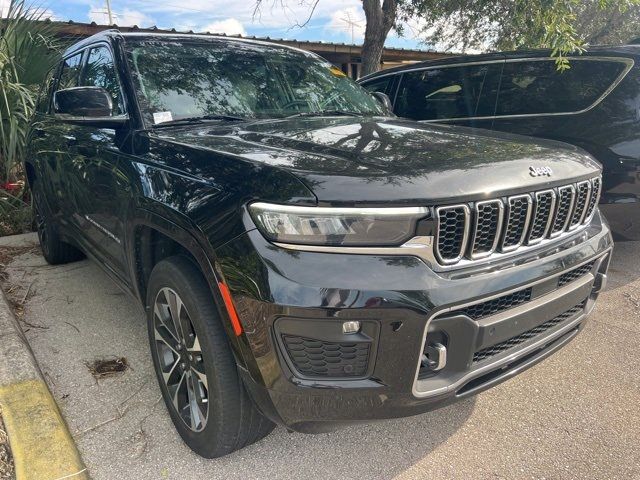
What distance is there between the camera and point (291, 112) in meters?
3.01

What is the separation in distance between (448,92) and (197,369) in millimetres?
4221

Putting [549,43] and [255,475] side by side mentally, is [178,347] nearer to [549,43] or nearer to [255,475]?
[255,475]

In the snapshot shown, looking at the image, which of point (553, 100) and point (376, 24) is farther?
point (376, 24)

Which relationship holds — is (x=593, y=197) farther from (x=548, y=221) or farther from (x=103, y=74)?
(x=103, y=74)

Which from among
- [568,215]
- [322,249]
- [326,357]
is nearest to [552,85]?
[568,215]

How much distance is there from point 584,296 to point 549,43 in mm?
2935

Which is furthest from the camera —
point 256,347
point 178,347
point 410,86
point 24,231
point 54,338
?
point 24,231


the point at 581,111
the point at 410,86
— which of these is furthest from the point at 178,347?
the point at 410,86

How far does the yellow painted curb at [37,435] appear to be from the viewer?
204cm

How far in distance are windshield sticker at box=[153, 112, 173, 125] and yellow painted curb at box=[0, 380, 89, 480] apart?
145 centimetres

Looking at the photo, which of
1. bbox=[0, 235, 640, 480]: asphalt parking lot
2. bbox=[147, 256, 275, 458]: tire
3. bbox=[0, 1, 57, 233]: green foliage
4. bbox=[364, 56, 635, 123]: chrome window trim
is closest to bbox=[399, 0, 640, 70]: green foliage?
bbox=[364, 56, 635, 123]: chrome window trim

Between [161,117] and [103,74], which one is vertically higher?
[103,74]

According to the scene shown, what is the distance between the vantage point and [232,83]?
9.52ft

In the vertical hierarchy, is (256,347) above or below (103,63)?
below
